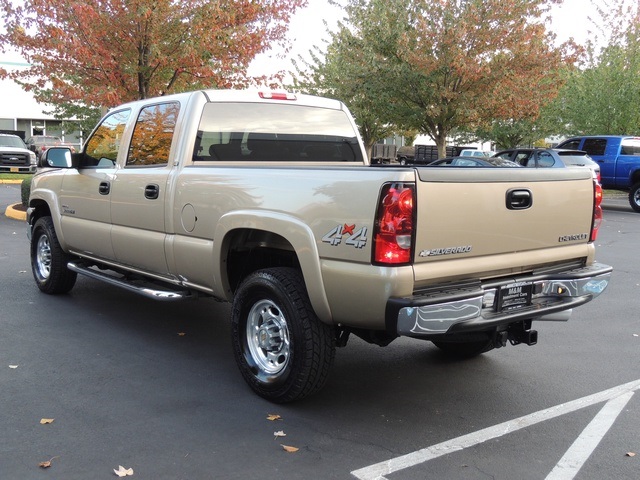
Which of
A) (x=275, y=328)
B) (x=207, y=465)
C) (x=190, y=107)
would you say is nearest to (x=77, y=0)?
(x=190, y=107)

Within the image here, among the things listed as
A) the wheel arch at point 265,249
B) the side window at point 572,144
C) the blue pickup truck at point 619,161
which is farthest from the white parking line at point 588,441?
the side window at point 572,144

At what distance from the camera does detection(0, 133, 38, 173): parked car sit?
25.3 metres

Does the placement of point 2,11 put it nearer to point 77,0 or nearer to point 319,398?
A: point 77,0

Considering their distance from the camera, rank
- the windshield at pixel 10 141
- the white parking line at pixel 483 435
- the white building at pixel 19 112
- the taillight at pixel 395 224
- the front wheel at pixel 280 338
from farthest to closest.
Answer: the white building at pixel 19 112
the windshield at pixel 10 141
the front wheel at pixel 280 338
the taillight at pixel 395 224
the white parking line at pixel 483 435

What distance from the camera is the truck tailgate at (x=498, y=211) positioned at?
3.78 metres

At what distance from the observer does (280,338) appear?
4500 mm

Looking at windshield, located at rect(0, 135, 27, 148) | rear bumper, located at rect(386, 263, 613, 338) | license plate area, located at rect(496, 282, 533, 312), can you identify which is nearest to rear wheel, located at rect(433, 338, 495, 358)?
rear bumper, located at rect(386, 263, 613, 338)

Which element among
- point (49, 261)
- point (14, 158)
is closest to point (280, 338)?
point (49, 261)

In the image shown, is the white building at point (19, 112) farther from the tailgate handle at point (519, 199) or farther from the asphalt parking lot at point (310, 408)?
the tailgate handle at point (519, 199)

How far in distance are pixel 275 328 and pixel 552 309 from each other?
1781mm

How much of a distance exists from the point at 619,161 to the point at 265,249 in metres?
17.4

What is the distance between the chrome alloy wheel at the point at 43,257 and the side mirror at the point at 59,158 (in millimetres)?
1061

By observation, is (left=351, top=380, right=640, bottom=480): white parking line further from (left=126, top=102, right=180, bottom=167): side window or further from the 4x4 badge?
(left=126, top=102, right=180, bottom=167): side window

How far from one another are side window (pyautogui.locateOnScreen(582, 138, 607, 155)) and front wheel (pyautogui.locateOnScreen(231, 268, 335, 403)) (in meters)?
18.2
